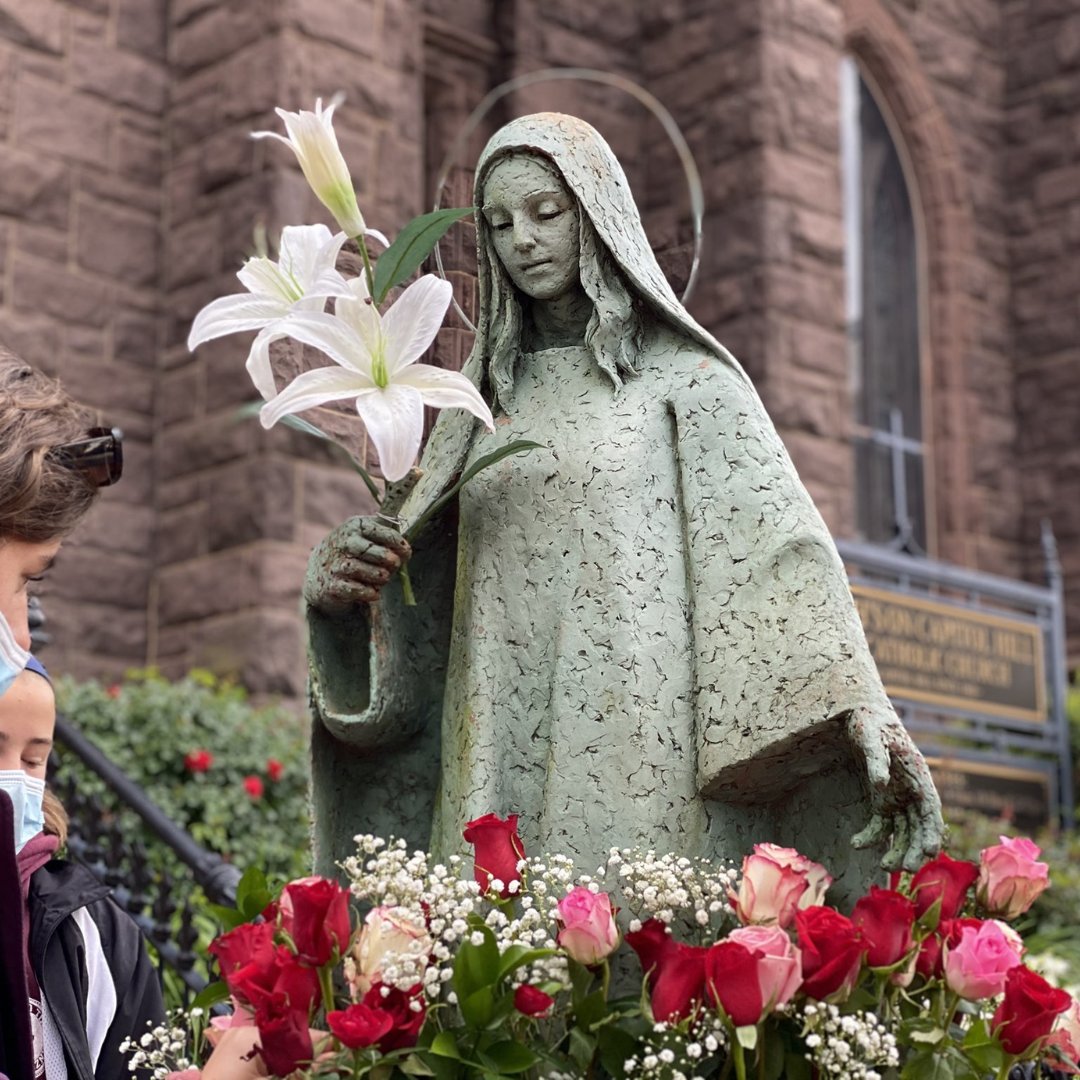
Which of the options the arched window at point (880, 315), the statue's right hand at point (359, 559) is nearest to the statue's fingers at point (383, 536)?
the statue's right hand at point (359, 559)

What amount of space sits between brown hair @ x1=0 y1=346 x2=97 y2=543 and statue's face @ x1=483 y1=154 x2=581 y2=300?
725 millimetres

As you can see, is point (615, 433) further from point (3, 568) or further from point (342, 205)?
point (3, 568)

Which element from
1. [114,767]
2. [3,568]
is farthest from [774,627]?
[114,767]

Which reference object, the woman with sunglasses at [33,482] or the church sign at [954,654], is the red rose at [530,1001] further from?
the church sign at [954,654]

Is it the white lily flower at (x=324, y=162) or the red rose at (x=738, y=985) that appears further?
the white lily flower at (x=324, y=162)

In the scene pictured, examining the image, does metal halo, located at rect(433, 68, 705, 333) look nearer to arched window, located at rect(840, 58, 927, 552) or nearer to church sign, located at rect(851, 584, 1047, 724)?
church sign, located at rect(851, 584, 1047, 724)

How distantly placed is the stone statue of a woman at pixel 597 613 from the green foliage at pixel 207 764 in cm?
323

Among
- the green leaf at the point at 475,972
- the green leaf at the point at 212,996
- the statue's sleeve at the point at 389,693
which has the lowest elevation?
the green leaf at the point at 212,996

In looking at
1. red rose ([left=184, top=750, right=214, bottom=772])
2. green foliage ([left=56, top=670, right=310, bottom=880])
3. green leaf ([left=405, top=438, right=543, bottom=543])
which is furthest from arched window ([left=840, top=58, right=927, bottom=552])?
green leaf ([left=405, top=438, right=543, bottom=543])

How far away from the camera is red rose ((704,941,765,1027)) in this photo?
2.21 metres

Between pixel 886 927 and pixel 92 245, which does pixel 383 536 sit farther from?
pixel 92 245

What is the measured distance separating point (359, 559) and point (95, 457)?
0.43 meters

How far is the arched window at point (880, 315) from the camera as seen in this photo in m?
12.2

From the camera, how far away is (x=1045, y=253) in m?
12.8
